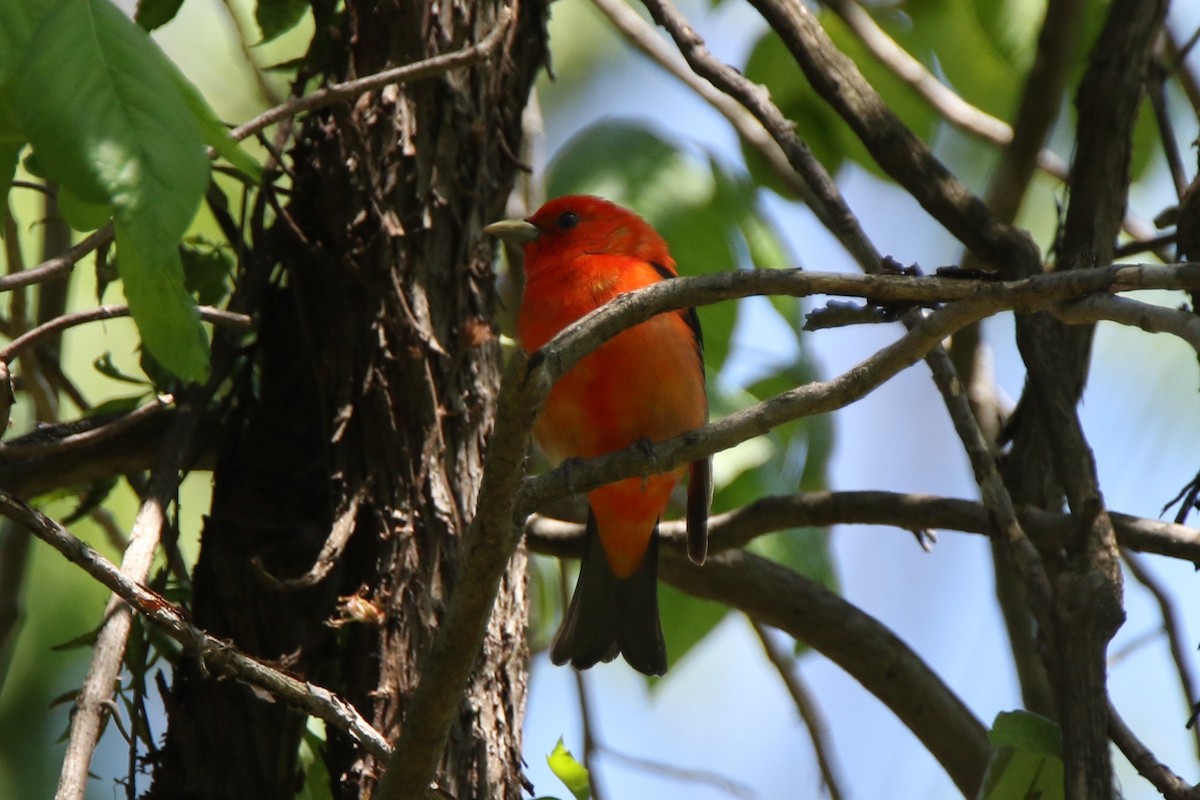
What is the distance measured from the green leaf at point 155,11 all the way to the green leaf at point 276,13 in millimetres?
656

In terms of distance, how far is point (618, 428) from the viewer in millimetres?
3932

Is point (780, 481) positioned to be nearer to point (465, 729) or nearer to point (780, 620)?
point (780, 620)

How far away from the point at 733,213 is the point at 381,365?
1.31 metres

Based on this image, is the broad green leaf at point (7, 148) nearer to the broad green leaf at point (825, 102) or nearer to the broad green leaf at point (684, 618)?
the broad green leaf at point (684, 618)

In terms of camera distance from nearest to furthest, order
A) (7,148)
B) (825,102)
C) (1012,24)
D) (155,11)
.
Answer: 1. (7,148)
2. (155,11)
3. (1012,24)
4. (825,102)

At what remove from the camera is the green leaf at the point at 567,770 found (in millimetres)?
2646

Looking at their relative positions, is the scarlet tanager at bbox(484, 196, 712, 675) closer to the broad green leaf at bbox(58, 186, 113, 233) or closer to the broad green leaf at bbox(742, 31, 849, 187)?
the broad green leaf at bbox(742, 31, 849, 187)

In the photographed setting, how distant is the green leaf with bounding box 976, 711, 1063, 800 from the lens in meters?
2.66

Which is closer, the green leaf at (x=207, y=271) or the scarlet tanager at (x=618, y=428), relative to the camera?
the green leaf at (x=207, y=271)

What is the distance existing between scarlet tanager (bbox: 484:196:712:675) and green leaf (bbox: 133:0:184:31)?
3.36 ft

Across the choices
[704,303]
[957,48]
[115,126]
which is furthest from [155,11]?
[957,48]

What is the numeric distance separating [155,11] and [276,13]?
694mm

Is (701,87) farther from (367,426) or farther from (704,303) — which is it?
(704,303)

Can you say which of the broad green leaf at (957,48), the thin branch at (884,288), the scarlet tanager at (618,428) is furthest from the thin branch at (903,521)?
the broad green leaf at (957,48)
